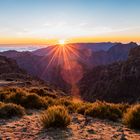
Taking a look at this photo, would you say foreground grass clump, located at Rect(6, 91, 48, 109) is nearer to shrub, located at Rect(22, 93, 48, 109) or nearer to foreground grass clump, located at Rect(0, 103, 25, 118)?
shrub, located at Rect(22, 93, 48, 109)

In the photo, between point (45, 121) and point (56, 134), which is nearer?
point (56, 134)

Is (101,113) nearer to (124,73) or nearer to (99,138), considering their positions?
(99,138)

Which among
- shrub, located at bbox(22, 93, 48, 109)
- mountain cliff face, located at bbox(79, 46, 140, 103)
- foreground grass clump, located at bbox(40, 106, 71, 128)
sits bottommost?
mountain cliff face, located at bbox(79, 46, 140, 103)

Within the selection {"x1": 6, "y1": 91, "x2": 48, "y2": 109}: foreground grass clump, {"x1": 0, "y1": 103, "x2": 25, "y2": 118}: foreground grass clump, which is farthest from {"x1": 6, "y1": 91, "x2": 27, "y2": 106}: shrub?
{"x1": 0, "y1": 103, "x2": 25, "y2": 118}: foreground grass clump

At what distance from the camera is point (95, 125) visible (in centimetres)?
1129

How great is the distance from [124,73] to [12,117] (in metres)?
114

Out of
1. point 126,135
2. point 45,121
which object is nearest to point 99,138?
point 126,135

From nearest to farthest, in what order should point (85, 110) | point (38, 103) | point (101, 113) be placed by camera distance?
point (101, 113), point (85, 110), point (38, 103)

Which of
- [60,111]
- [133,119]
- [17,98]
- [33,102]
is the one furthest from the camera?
[17,98]

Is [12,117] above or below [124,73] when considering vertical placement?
above

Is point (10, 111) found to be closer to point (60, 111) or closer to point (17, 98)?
point (60, 111)

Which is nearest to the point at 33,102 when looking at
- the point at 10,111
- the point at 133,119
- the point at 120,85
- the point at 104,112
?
the point at 10,111

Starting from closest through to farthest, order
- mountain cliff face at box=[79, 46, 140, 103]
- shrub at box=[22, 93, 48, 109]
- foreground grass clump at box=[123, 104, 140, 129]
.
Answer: foreground grass clump at box=[123, 104, 140, 129]
shrub at box=[22, 93, 48, 109]
mountain cliff face at box=[79, 46, 140, 103]

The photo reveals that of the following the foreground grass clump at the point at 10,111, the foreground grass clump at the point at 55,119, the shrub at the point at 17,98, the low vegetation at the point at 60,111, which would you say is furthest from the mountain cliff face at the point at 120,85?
the foreground grass clump at the point at 55,119
